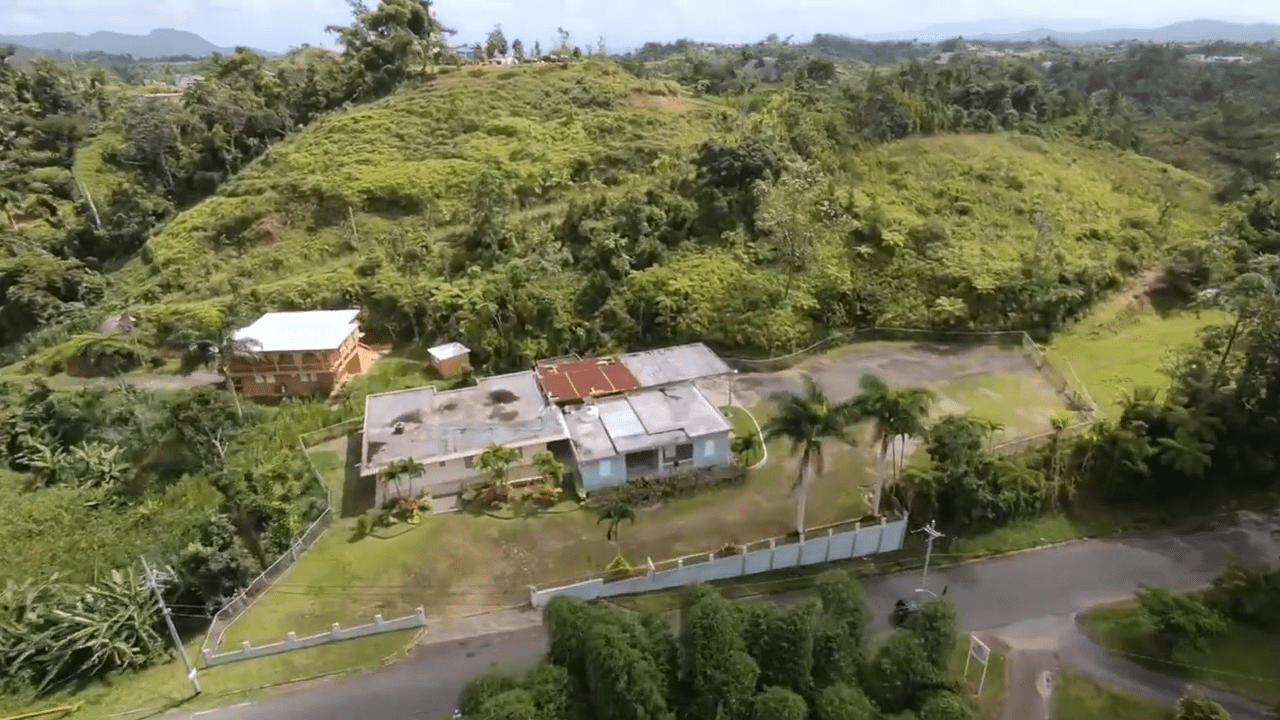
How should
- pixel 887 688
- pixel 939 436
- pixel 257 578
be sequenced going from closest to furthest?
pixel 887 688, pixel 257 578, pixel 939 436

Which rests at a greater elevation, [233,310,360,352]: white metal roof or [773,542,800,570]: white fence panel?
[233,310,360,352]: white metal roof

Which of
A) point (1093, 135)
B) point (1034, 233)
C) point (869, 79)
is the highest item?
point (869, 79)

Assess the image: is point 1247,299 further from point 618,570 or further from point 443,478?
point 443,478

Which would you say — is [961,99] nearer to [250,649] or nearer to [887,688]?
[887,688]

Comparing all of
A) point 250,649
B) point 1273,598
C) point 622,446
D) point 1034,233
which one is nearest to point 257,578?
point 250,649

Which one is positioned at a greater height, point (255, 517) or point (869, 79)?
point (869, 79)

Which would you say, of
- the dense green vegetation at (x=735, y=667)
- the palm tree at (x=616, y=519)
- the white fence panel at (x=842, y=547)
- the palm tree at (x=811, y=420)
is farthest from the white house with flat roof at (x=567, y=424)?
the dense green vegetation at (x=735, y=667)

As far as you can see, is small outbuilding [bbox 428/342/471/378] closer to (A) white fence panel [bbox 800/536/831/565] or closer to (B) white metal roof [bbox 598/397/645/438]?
(B) white metal roof [bbox 598/397/645/438]

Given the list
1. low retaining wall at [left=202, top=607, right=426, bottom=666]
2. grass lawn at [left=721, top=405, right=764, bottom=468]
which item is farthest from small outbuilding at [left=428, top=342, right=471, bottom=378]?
low retaining wall at [left=202, top=607, right=426, bottom=666]
